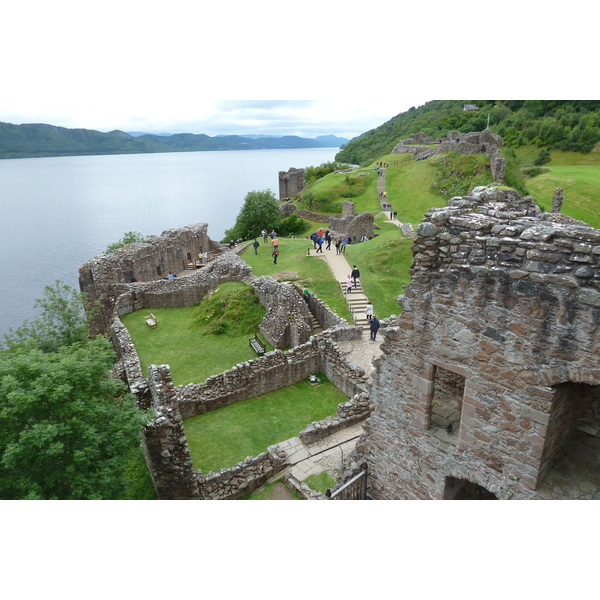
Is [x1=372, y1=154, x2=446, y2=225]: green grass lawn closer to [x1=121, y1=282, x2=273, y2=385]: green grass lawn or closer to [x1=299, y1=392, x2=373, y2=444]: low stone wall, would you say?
[x1=121, y1=282, x2=273, y2=385]: green grass lawn

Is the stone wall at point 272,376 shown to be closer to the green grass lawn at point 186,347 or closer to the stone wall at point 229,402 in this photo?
the stone wall at point 229,402

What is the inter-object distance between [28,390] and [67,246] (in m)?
74.5

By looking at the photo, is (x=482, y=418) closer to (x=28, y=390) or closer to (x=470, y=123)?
(x=28, y=390)

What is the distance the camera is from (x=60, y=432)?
799cm

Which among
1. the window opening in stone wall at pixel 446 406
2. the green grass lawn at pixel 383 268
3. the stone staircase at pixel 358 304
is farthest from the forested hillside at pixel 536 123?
the window opening in stone wall at pixel 446 406

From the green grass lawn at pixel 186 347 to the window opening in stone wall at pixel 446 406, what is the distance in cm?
1241

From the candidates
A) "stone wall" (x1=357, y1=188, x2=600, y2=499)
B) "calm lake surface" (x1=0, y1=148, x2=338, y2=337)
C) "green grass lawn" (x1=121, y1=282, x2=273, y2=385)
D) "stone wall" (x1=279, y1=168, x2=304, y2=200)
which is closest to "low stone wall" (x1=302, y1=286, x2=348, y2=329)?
"green grass lawn" (x1=121, y1=282, x2=273, y2=385)

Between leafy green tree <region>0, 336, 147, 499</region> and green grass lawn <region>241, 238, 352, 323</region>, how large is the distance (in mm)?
14199

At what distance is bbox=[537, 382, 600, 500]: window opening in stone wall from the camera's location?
6.39m

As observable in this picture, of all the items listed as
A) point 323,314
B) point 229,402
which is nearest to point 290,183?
point 323,314

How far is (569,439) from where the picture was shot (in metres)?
7.37

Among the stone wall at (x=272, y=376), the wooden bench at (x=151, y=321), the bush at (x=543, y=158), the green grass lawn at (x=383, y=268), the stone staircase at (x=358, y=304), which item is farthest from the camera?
the bush at (x=543, y=158)

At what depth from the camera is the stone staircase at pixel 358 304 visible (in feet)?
69.2

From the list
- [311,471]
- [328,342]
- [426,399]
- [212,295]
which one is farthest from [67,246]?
[426,399]
